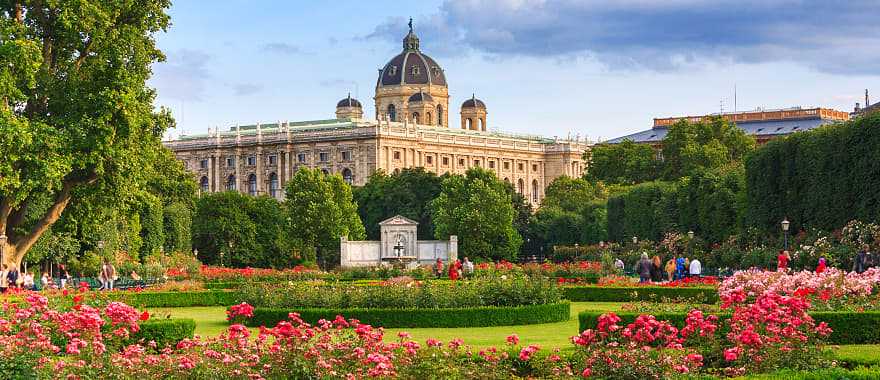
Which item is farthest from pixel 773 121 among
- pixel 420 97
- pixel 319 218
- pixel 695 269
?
pixel 695 269

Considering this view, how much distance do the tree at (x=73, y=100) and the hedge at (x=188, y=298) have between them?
394cm

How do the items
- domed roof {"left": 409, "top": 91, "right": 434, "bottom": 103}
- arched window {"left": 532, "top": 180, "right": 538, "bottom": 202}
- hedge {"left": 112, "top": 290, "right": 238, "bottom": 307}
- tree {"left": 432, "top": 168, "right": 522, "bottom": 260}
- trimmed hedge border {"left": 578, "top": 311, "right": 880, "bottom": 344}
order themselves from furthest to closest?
domed roof {"left": 409, "top": 91, "right": 434, "bottom": 103} → arched window {"left": 532, "top": 180, "right": 538, "bottom": 202} → tree {"left": 432, "top": 168, "right": 522, "bottom": 260} → hedge {"left": 112, "top": 290, "right": 238, "bottom": 307} → trimmed hedge border {"left": 578, "top": 311, "right": 880, "bottom": 344}

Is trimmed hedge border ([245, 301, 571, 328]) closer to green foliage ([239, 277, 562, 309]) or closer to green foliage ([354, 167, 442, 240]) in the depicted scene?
green foliage ([239, 277, 562, 309])

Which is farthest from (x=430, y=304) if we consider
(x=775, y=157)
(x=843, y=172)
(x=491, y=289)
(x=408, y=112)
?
(x=408, y=112)

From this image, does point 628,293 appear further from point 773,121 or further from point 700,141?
point 773,121

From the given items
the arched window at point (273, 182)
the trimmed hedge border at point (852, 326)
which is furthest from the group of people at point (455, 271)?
the arched window at point (273, 182)

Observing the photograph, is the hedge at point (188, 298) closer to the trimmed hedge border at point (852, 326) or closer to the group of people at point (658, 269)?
the group of people at point (658, 269)

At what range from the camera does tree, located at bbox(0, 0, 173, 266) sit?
33.3 m

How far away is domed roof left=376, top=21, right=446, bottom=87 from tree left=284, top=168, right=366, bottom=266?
72.2 metres

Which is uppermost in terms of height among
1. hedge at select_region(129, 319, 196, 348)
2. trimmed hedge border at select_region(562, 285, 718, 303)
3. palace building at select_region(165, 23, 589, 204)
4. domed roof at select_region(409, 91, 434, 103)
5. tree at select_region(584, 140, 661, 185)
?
domed roof at select_region(409, 91, 434, 103)

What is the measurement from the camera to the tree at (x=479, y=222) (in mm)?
69250

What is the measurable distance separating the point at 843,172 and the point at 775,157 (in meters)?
6.01

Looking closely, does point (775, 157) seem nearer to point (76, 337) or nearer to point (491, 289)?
point (491, 289)

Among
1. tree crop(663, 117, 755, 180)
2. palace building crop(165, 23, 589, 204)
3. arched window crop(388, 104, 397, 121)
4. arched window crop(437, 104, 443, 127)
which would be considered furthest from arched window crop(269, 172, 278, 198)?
tree crop(663, 117, 755, 180)
